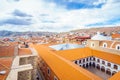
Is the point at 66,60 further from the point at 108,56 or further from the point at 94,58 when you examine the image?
the point at 94,58

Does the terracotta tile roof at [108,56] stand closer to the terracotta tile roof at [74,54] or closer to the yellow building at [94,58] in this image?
the yellow building at [94,58]

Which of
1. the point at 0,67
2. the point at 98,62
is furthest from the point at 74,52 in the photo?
the point at 0,67

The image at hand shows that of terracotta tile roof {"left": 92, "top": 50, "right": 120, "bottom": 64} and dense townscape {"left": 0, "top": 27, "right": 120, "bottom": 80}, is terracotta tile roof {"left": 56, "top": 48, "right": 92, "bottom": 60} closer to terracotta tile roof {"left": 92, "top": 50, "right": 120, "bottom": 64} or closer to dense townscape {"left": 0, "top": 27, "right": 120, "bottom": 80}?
dense townscape {"left": 0, "top": 27, "right": 120, "bottom": 80}

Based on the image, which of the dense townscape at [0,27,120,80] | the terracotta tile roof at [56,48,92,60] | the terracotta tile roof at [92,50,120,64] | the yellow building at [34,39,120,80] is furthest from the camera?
the terracotta tile roof at [56,48,92,60]

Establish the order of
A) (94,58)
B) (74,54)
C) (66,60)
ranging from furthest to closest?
(94,58)
(74,54)
(66,60)

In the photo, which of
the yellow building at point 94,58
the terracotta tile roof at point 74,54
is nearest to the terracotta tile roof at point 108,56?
the yellow building at point 94,58

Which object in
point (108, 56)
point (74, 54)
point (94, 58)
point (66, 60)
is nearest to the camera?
point (66, 60)

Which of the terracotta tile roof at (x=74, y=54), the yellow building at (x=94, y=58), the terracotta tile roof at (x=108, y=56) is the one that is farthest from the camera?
the terracotta tile roof at (x=74, y=54)

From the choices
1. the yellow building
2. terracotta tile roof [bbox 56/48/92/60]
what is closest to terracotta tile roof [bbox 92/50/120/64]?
the yellow building

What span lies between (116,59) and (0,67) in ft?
76.5

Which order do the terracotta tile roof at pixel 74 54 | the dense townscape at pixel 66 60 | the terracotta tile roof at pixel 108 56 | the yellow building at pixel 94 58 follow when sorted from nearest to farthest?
1. the dense townscape at pixel 66 60
2. the yellow building at pixel 94 58
3. the terracotta tile roof at pixel 108 56
4. the terracotta tile roof at pixel 74 54

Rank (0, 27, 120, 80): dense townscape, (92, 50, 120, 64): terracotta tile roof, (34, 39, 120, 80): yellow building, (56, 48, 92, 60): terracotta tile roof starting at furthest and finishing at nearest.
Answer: (56, 48, 92, 60): terracotta tile roof < (92, 50, 120, 64): terracotta tile roof < (34, 39, 120, 80): yellow building < (0, 27, 120, 80): dense townscape

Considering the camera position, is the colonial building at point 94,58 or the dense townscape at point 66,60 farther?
the colonial building at point 94,58

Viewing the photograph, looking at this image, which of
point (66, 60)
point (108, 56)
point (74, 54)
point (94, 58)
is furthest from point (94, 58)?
point (66, 60)
